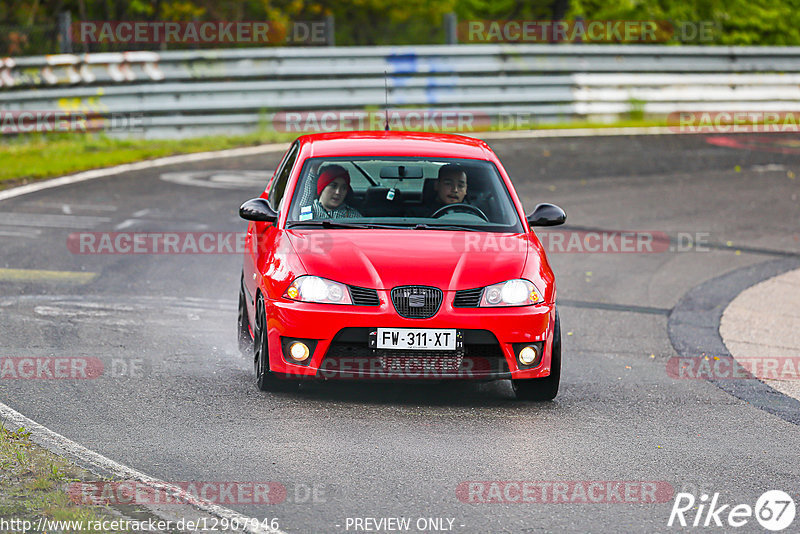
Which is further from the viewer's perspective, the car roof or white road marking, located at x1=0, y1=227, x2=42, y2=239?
white road marking, located at x1=0, y1=227, x2=42, y2=239

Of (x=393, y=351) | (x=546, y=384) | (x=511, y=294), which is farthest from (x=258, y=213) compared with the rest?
(x=546, y=384)

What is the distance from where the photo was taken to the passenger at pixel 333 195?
8.09m

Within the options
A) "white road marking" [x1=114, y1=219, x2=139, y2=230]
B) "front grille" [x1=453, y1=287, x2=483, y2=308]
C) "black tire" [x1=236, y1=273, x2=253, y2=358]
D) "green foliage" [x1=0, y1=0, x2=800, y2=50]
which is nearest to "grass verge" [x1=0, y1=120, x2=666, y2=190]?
"green foliage" [x1=0, y1=0, x2=800, y2=50]

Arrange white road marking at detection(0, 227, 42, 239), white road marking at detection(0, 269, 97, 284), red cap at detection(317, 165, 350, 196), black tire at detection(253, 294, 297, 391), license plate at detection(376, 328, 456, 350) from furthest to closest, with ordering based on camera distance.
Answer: white road marking at detection(0, 227, 42, 239)
white road marking at detection(0, 269, 97, 284)
red cap at detection(317, 165, 350, 196)
black tire at detection(253, 294, 297, 391)
license plate at detection(376, 328, 456, 350)

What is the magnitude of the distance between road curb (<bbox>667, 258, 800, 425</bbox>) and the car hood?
1.78 metres

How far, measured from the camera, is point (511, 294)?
719 centimetres

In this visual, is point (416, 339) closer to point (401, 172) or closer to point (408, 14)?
point (401, 172)

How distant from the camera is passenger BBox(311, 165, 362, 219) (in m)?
8.09

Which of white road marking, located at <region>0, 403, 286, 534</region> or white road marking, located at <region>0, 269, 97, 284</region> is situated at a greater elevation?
white road marking, located at <region>0, 403, 286, 534</region>

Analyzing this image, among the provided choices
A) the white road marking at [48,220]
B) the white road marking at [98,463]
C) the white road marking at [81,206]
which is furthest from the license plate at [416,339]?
the white road marking at [81,206]

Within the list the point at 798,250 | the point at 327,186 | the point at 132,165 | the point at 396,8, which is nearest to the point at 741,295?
the point at 798,250

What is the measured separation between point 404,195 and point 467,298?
5.33 feet

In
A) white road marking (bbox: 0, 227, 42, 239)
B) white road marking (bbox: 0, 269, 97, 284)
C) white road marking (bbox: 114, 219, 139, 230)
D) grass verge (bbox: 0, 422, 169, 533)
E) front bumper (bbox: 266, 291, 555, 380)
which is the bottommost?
white road marking (bbox: 114, 219, 139, 230)

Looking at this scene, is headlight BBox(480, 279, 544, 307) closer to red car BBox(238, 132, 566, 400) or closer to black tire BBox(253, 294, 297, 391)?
red car BBox(238, 132, 566, 400)
